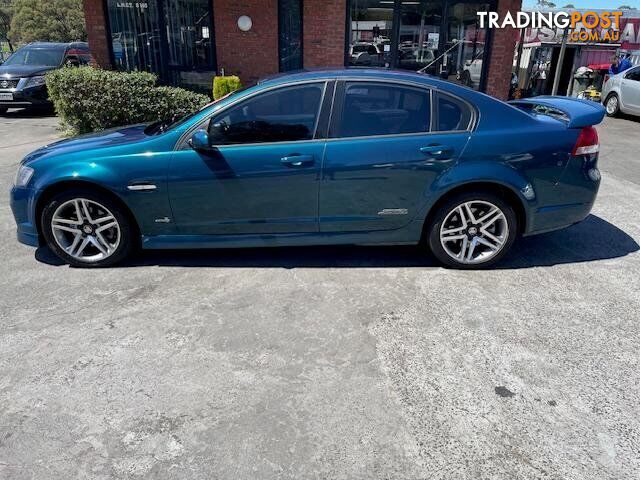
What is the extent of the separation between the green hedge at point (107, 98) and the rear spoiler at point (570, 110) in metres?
5.80

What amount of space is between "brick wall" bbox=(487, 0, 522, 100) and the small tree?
47186mm

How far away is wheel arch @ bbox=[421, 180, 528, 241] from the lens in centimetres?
399

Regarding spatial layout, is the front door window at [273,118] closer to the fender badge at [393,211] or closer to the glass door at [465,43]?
the fender badge at [393,211]

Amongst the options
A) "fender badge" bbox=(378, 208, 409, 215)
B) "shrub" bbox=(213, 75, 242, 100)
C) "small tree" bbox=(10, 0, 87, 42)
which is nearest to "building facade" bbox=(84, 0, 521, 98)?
"shrub" bbox=(213, 75, 242, 100)

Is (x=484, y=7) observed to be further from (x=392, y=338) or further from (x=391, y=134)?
(x=392, y=338)

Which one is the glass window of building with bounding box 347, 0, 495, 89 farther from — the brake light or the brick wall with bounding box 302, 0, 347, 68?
the brake light

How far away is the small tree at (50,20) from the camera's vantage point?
47250 millimetres

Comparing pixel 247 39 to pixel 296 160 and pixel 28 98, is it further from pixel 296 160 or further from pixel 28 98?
pixel 296 160

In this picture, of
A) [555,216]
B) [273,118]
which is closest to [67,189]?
[273,118]

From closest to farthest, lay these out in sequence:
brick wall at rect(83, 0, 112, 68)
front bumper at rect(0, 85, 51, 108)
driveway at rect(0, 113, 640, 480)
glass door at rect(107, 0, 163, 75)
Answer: driveway at rect(0, 113, 640, 480) → brick wall at rect(83, 0, 112, 68) → glass door at rect(107, 0, 163, 75) → front bumper at rect(0, 85, 51, 108)

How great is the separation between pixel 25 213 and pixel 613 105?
15736mm

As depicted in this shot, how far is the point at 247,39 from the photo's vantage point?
1081 cm

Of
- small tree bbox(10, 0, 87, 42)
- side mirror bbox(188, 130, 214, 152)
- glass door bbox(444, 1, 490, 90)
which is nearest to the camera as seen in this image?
side mirror bbox(188, 130, 214, 152)

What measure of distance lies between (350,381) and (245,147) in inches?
77.8
